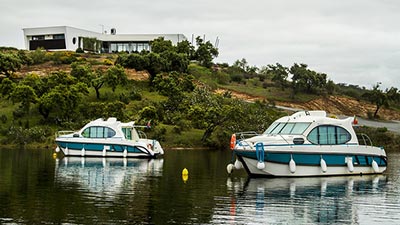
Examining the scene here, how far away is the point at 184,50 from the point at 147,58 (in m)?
21.5

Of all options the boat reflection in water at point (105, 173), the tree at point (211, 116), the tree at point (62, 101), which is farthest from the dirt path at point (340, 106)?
the boat reflection in water at point (105, 173)

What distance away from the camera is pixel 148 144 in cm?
4847

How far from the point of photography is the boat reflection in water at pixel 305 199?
1997 cm

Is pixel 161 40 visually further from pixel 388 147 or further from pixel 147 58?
pixel 388 147

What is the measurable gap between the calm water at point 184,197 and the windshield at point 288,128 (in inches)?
116

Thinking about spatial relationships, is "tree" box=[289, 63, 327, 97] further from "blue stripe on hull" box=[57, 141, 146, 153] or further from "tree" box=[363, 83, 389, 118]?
"blue stripe on hull" box=[57, 141, 146, 153]

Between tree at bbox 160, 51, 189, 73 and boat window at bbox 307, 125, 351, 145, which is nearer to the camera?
boat window at bbox 307, 125, 351, 145

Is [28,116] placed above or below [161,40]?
below

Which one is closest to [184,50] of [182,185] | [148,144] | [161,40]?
[161,40]

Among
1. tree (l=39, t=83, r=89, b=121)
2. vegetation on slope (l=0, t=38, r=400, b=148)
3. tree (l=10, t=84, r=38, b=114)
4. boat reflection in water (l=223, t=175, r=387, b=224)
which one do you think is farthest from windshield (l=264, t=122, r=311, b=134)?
tree (l=10, t=84, r=38, b=114)

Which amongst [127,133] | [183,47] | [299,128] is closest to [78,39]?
[183,47]

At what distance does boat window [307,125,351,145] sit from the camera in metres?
33.2

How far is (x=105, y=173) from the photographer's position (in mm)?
34438

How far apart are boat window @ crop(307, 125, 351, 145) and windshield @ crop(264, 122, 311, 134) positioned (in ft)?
1.97
